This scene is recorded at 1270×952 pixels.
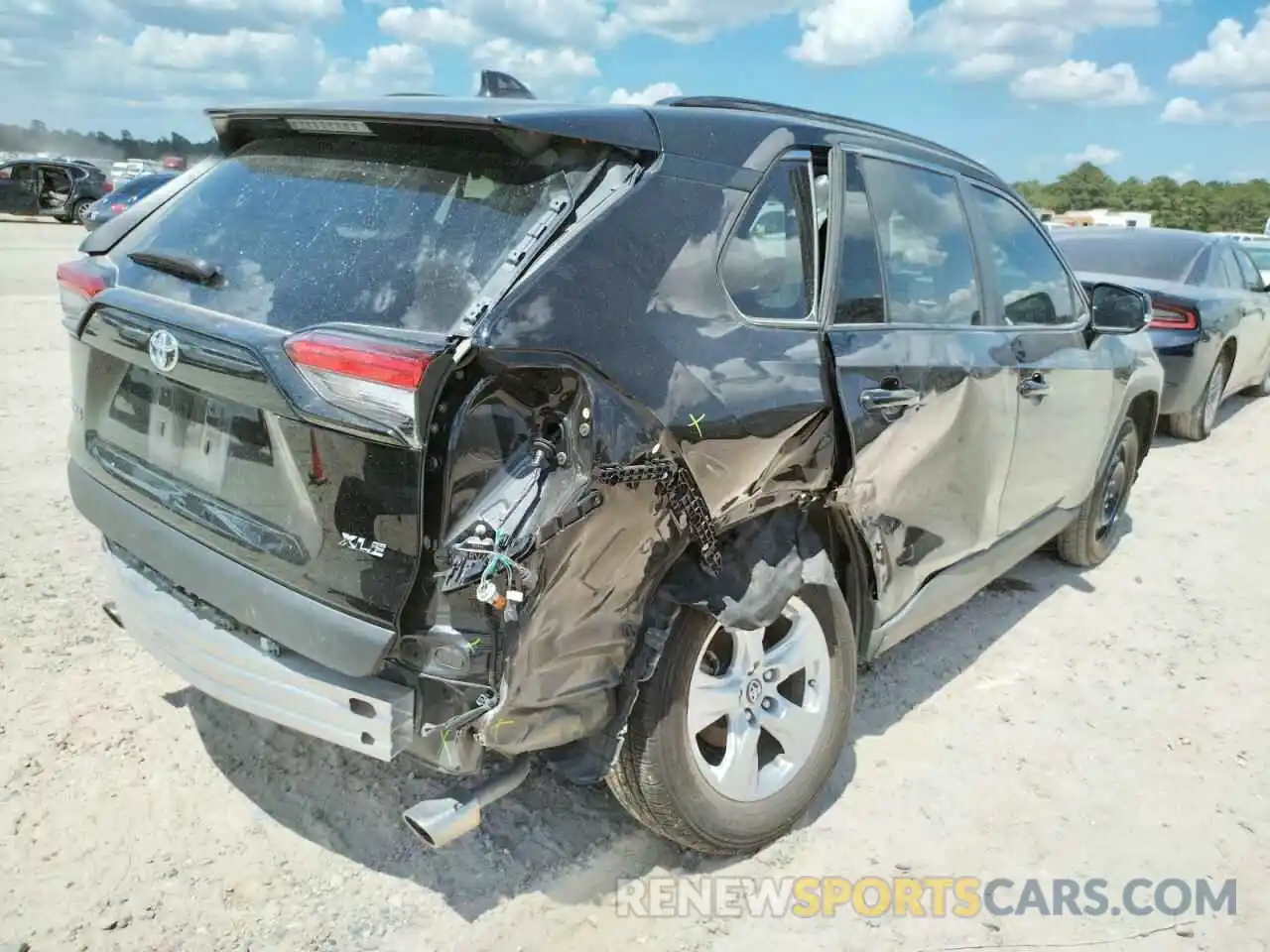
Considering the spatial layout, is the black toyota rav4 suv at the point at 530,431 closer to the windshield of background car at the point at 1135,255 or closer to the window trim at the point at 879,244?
the window trim at the point at 879,244

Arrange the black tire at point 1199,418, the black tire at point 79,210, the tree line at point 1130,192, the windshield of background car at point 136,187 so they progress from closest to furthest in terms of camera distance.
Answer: the black tire at point 1199,418, the windshield of background car at point 136,187, the black tire at point 79,210, the tree line at point 1130,192

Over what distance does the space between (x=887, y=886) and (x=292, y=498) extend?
6.31 feet

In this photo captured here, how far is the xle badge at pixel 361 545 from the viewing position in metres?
2.19

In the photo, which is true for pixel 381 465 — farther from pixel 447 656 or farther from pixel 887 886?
Answer: pixel 887 886

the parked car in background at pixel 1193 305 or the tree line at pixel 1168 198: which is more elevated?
the tree line at pixel 1168 198

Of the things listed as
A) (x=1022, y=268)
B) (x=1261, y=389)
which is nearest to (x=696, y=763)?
(x=1022, y=268)

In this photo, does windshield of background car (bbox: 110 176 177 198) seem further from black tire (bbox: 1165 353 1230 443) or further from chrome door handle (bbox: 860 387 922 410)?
chrome door handle (bbox: 860 387 922 410)

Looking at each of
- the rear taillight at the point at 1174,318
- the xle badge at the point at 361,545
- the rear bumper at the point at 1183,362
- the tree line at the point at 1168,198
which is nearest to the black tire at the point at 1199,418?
the rear bumper at the point at 1183,362

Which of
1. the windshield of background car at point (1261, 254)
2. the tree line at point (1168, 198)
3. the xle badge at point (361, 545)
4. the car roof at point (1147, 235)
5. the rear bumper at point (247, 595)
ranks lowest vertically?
the rear bumper at point (247, 595)

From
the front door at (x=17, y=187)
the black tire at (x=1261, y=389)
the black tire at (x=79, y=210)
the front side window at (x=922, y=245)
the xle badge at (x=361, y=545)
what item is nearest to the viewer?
the xle badge at (x=361, y=545)

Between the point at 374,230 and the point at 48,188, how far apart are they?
26451 millimetres

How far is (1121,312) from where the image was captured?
4.36m

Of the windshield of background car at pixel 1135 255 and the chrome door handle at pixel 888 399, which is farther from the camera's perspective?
the windshield of background car at pixel 1135 255

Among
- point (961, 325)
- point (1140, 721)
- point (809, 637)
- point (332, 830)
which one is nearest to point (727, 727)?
point (809, 637)
